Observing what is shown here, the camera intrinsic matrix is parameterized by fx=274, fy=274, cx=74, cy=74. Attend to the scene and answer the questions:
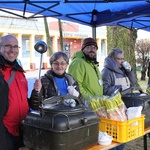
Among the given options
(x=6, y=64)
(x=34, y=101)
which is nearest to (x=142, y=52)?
(x=34, y=101)

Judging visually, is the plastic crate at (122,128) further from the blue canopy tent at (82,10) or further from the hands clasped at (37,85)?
the blue canopy tent at (82,10)

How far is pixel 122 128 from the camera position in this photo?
6.04ft

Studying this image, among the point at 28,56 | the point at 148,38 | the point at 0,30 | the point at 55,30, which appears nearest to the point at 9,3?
the point at 148,38

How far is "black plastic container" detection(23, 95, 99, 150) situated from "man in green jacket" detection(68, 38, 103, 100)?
80 cm

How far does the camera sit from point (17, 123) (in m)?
1.89

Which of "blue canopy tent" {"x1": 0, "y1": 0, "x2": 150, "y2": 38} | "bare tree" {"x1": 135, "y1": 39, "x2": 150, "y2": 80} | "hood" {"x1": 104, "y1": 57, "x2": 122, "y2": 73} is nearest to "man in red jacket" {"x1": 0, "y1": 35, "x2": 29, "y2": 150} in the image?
"hood" {"x1": 104, "y1": 57, "x2": 122, "y2": 73}

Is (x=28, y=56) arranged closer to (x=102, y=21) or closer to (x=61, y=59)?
(x=102, y=21)

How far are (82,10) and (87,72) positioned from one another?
1540mm

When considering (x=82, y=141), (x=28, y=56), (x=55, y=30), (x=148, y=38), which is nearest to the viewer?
(x=82, y=141)

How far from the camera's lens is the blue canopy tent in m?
3.33

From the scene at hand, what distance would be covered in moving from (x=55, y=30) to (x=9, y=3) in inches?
776

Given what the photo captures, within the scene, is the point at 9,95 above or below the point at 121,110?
above

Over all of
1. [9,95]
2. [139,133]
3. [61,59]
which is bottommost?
[139,133]

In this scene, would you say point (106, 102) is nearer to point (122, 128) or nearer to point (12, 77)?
point (122, 128)
